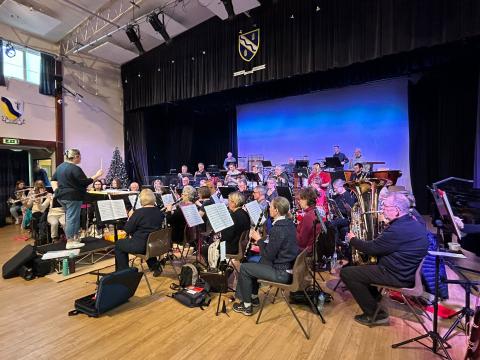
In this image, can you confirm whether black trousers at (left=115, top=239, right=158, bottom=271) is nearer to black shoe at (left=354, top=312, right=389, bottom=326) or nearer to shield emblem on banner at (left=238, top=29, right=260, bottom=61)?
black shoe at (left=354, top=312, right=389, bottom=326)

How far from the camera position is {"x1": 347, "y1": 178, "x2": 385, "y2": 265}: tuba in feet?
11.0

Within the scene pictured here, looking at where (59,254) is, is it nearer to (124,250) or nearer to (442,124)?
(124,250)

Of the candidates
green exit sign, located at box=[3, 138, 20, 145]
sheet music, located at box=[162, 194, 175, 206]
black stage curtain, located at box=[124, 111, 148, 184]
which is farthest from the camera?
black stage curtain, located at box=[124, 111, 148, 184]

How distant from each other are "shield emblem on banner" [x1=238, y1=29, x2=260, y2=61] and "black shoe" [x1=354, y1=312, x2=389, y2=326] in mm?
7123

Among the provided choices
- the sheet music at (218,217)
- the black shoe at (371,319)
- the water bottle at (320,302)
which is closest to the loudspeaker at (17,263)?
the sheet music at (218,217)

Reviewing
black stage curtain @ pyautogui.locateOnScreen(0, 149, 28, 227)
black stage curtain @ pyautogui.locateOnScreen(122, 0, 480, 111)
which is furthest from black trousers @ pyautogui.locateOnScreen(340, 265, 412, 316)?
black stage curtain @ pyautogui.locateOnScreen(0, 149, 28, 227)

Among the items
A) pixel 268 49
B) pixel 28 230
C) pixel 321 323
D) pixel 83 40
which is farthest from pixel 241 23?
pixel 28 230

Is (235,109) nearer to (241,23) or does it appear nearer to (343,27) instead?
(241,23)

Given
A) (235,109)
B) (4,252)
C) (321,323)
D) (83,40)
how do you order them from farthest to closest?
(235,109), (83,40), (4,252), (321,323)

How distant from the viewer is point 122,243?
384 centimetres

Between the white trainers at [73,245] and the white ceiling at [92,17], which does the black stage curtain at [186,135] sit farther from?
the white trainers at [73,245]

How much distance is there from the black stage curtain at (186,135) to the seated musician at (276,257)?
10273mm

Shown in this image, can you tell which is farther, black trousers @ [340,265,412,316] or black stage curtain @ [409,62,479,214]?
black stage curtain @ [409,62,479,214]

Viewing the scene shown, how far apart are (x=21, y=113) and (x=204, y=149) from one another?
7520 millimetres
